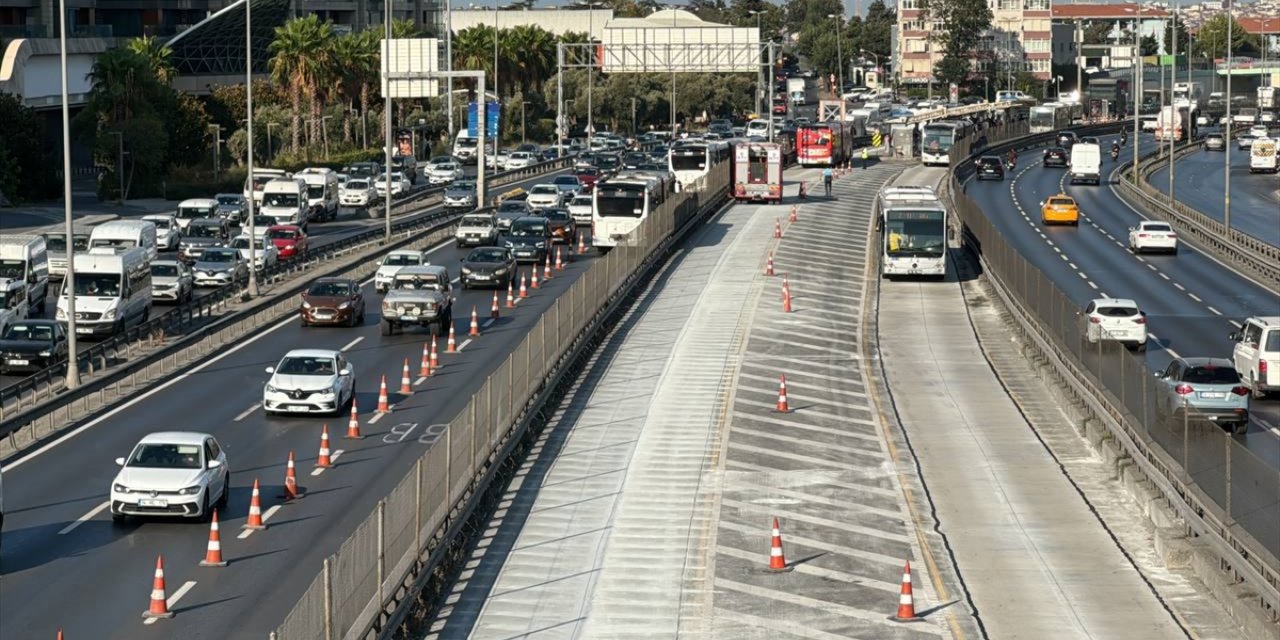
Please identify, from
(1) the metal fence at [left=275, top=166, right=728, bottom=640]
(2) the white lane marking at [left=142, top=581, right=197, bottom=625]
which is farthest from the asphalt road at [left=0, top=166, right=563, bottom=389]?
(2) the white lane marking at [left=142, top=581, right=197, bottom=625]

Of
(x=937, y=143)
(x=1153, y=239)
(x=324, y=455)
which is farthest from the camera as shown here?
(x=937, y=143)

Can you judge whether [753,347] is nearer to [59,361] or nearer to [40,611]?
[59,361]

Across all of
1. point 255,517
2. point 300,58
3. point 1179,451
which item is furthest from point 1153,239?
point 255,517

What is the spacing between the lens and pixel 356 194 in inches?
3900

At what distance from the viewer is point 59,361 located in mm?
48312

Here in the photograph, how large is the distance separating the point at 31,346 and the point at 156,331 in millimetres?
3857

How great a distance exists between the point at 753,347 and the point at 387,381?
34.2 ft

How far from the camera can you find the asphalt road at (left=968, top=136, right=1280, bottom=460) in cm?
5384

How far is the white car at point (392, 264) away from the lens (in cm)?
6419

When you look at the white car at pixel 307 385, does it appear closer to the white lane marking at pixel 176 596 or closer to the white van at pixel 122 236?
the white lane marking at pixel 176 596

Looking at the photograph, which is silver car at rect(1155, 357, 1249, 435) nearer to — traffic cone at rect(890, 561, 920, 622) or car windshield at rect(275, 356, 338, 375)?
traffic cone at rect(890, 561, 920, 622)

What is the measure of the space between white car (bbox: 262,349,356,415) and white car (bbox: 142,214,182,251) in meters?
35.6

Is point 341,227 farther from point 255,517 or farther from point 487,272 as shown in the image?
point 255,517

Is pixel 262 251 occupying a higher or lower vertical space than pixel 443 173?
lower
